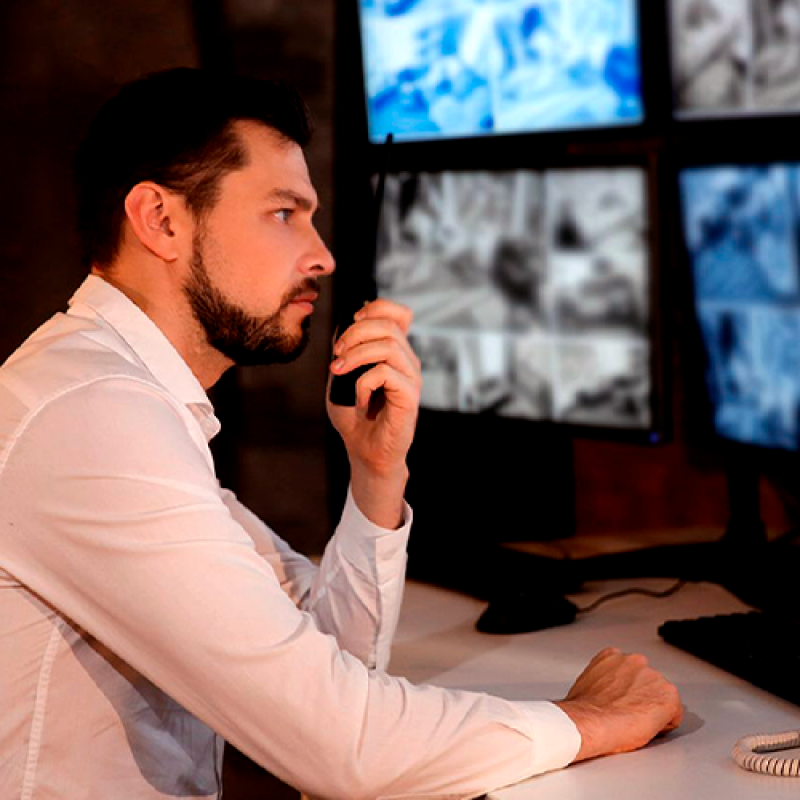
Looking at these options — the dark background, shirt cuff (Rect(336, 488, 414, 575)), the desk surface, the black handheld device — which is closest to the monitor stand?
the desk surface

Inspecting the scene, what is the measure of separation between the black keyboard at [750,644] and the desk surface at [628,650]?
0.01 meters

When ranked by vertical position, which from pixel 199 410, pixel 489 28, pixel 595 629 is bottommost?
pixel 595 629

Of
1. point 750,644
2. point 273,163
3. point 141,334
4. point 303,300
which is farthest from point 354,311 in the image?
point 750,644

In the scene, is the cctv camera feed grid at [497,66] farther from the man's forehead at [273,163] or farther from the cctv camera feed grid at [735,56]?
the man's forehead at [273,163]

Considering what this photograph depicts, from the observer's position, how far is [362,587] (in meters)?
1.57

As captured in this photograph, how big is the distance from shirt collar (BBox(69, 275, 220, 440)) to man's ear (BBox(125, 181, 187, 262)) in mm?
66

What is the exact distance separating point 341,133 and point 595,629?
978 mm

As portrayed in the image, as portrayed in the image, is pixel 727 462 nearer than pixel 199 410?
No

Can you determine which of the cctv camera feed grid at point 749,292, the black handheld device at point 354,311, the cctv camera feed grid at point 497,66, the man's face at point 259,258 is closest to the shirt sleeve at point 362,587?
the black handheld device at point 354,311

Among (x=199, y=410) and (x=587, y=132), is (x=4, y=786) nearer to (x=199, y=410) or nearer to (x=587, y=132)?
(x=199, y=410)

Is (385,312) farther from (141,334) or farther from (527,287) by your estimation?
(527,287)

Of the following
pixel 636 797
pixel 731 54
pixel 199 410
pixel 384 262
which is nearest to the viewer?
pixel 636 797

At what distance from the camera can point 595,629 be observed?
63.5 inches

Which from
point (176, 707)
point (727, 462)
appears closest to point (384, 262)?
point (727, 462)
